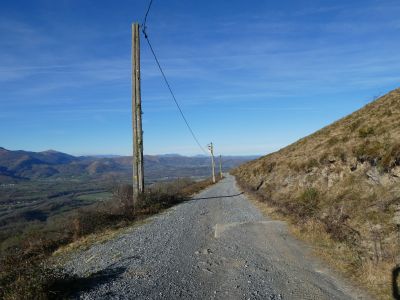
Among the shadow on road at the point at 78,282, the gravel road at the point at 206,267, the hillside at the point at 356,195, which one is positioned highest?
the hillside at the point at 356,195

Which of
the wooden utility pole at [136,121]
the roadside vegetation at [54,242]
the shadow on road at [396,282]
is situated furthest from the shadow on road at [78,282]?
the wooden utility pole at [136,121]

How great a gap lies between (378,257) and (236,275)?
305cm

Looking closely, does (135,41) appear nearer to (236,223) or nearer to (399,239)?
(236,223)

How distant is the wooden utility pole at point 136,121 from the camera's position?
18.0m

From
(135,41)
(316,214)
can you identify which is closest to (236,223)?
(316,214)

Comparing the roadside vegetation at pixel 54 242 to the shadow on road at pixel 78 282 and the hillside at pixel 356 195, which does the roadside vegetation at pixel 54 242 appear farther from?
the hillside at pixel 356 195

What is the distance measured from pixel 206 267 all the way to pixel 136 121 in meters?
11.0

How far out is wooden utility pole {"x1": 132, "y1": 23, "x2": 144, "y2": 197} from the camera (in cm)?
1800

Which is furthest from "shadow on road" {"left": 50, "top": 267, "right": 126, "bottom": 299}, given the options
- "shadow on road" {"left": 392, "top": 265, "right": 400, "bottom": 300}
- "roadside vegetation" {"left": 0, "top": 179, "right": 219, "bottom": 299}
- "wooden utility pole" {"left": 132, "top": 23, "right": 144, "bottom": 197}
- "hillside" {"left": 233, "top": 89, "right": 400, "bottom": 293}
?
"wooden utility pole" {"left": 132, "top": 23, "right": 144, "bottom": 197}

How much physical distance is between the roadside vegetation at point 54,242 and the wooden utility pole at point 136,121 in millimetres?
966

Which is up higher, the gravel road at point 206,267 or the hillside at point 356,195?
the hillside at point 356,195

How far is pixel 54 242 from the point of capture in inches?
512

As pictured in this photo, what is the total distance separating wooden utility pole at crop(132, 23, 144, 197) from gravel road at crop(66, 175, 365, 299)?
458cm

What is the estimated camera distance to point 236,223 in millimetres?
14617
